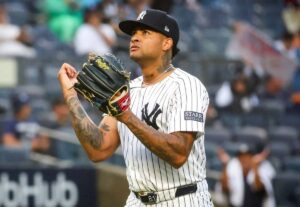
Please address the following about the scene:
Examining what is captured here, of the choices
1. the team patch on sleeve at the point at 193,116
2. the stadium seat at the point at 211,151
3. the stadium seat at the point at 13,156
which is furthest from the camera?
the stadium seat at the point at 211,151

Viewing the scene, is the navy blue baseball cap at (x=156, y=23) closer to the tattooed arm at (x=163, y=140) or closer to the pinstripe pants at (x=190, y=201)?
the tattooed arm at (x=163, y=140)

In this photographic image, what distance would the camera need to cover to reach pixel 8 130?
10.6 metres

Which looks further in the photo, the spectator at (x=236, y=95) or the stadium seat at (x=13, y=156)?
the spectator at (x=236, y=95)

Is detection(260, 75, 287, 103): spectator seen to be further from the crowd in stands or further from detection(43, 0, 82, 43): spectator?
detection(43, 0, 82, 43): spectator

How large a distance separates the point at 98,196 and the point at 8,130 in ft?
4.14

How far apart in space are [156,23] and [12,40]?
7.75 meters

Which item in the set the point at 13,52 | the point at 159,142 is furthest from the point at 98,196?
the point at 159,142

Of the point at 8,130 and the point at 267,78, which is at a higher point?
the point at 267,78

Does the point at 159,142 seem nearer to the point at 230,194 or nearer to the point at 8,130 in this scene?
the point at 230,194

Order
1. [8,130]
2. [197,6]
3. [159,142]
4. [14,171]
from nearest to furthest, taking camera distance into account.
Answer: [159,142] → [14,171] → [8,130] → [197,6]

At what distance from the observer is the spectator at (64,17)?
542 inches

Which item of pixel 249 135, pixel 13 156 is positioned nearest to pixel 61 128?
pixel 13 156

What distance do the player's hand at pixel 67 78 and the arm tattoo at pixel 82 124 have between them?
0.16 feet

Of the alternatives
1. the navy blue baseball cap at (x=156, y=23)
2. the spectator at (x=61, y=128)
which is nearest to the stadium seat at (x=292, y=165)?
the spectator at (x=61, y=128)
